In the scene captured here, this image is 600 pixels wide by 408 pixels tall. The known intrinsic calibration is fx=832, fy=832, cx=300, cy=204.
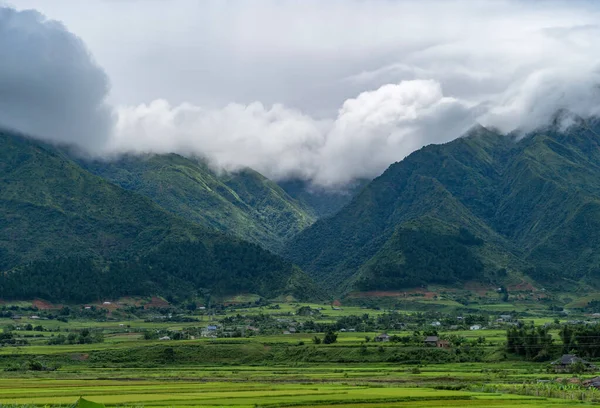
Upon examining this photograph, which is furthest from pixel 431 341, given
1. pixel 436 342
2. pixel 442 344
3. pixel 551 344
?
pixel 551 344

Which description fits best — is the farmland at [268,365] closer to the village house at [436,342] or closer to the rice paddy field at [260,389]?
the rice paddy field at [260,389]

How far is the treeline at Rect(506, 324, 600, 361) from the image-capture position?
11650 cm

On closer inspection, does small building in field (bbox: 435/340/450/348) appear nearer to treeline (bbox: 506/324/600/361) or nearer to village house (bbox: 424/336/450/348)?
village house (bbox: 424/336/450/348)

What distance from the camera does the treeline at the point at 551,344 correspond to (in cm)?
11650

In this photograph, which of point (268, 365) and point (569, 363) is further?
point (268, 365)

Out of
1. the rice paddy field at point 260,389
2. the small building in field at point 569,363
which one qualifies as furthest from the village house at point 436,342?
the small building in field at point 569,363

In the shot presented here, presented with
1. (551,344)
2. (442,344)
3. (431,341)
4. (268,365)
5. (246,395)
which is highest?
(431,341)

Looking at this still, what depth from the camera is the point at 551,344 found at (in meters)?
121

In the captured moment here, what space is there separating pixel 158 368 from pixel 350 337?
142ft

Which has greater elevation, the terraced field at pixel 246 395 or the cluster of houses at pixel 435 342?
the cluster of houses at pixel 435 342

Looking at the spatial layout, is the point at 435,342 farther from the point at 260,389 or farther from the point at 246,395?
the point at 246,395

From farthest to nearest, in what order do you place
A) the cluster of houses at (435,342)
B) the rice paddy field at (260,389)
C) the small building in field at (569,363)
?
the cluster of houses at (435,342) → the small building in field at (569,363) → the rice paddy field at (260,389)

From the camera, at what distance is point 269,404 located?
240 feet

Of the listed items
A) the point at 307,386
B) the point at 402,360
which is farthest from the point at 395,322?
the point at 307,386
